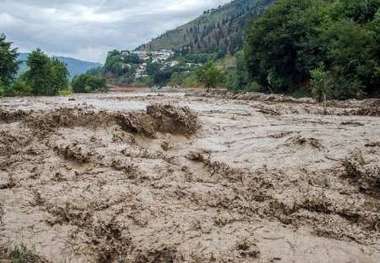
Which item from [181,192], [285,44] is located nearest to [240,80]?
[285,44]

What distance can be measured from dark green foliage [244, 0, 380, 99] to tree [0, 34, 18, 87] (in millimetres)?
20194

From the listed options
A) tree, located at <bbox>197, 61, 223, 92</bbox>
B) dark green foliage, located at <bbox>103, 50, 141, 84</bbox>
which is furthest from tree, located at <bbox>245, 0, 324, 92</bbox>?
dark green foliage, located at <bbox>103, 50, 141, 84</bbox>

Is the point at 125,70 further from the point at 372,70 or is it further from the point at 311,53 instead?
the point at 372,70

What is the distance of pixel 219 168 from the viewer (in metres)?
12.4

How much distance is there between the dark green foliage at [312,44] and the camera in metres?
35.3

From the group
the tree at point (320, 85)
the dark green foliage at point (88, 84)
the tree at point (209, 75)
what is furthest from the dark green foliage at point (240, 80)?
the dark green foliage at point (88, 84)

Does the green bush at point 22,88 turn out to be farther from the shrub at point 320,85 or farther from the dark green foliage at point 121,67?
the dark green foliage at point 121,67

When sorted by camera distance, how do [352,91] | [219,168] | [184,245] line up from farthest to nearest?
[352,91] → [219,168] → [184,245]

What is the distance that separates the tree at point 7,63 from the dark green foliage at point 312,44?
2019 cm

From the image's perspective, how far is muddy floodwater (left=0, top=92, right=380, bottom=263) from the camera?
8328mm

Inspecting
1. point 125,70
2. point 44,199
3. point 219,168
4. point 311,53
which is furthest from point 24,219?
point 125,70

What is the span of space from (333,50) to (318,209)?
2869 centimetres

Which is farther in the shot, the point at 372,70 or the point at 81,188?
the point at 372,70

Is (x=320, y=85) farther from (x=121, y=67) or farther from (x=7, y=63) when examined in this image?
(x=121, y=67)
